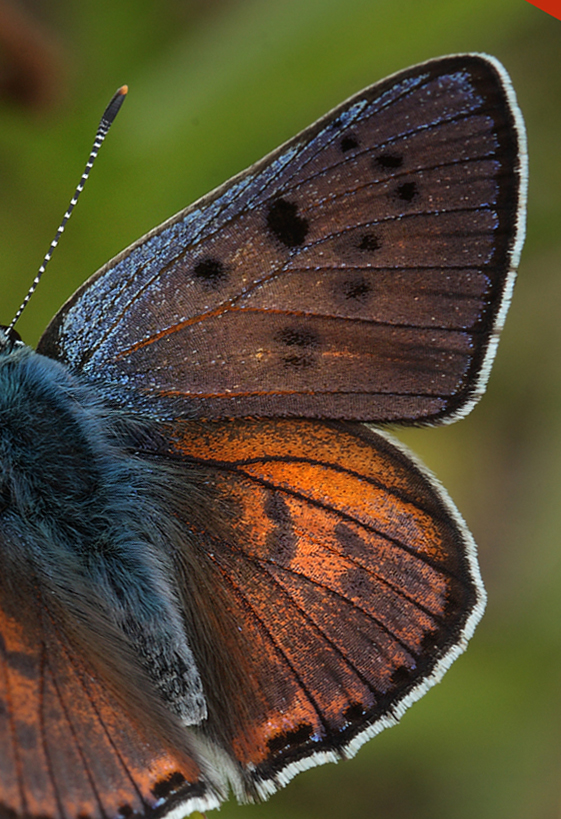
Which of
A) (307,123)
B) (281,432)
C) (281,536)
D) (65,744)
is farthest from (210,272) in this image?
(65,744)

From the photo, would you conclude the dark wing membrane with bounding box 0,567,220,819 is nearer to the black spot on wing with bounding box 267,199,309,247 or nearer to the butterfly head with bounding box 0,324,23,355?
the butterfly head with bounding box 0,324,23,355

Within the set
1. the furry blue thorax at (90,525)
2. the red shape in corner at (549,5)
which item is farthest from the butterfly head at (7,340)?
the red shape in corner at (549,5)

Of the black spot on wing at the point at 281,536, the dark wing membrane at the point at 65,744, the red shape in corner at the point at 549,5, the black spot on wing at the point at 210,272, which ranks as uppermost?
the red shape in corner at the point at 549,5

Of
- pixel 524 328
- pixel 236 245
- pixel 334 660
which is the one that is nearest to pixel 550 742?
pixel 334 660

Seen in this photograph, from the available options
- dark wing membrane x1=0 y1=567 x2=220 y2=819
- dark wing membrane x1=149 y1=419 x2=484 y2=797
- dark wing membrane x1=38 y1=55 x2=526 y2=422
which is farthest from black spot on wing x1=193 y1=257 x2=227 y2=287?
dark wing membrane x1=0 y1=567 x2=220 y2=819

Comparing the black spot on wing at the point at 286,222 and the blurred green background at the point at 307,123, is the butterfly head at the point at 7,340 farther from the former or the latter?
the black spot on wing at the point at 286,222

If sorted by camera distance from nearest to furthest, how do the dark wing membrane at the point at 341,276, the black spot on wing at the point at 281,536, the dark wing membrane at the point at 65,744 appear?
the dark wing membrane at the point at 65,744
the dark wing membrane at the point at 341,276
the black spot on wing at the point at 281,536
